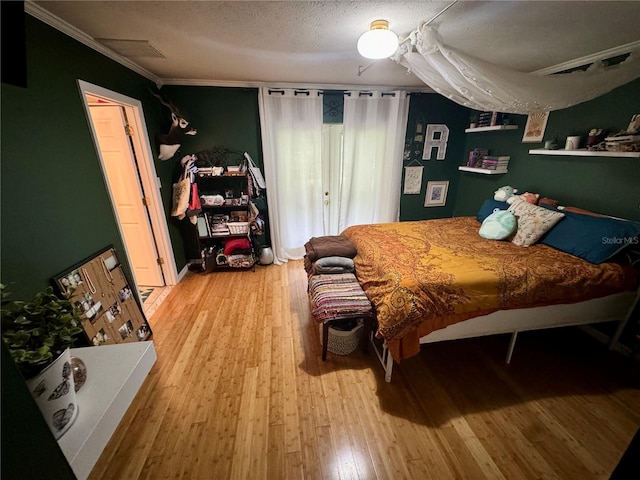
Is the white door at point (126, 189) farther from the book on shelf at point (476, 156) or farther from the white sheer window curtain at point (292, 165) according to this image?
the book on shelf at point (476, 156)

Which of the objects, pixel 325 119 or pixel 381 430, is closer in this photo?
pixel 381 430

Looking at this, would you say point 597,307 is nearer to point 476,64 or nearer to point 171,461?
point 476,64

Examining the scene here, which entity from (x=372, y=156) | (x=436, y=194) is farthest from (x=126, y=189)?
(x=436, y=194)

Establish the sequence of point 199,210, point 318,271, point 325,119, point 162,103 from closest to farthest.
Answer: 1. point 318,271
2. point 162,103
3. point 199,210
4. point 325,119

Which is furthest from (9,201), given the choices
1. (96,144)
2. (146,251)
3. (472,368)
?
(472,368)

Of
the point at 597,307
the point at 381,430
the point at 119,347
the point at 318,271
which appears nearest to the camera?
the point at 119,347

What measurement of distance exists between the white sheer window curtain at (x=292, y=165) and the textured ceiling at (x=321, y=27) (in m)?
0.75

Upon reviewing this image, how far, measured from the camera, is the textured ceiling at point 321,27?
1.42 m


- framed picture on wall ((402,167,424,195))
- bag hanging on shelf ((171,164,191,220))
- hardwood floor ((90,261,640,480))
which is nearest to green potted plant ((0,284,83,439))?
hardwood floor ((90,261,640,480))

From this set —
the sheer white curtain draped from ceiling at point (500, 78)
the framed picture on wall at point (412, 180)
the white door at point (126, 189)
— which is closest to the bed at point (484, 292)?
the sheer white curtain draped from ceiling at point (500, 78)

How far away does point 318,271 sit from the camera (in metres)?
2.27

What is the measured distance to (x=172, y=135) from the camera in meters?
2.88

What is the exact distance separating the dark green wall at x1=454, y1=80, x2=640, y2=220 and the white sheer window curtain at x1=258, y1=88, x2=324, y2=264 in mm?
2387

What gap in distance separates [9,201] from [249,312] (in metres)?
1.85
